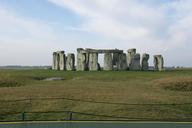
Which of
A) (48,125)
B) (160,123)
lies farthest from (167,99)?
(48,125)

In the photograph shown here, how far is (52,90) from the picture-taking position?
24375mm

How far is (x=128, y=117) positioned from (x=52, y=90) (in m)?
8.38

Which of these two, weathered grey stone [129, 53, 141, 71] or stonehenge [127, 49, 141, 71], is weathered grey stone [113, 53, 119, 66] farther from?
weathered grey stone [129, 53, 141, 71]

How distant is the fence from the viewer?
54.9 feet

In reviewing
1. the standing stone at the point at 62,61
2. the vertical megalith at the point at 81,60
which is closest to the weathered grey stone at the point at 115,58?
the vertical megalith at the point at 81,60

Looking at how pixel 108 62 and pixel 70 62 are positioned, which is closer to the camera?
pixel 108 62

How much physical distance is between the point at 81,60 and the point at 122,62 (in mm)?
5198

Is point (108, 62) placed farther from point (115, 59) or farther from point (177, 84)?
point (177, 84)

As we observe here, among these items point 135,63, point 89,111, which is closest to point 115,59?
point 135,63

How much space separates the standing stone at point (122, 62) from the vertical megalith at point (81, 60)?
13.8 feet

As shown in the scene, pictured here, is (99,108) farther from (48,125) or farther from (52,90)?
(52,90)

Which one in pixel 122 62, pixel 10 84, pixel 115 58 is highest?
pixel 115 58

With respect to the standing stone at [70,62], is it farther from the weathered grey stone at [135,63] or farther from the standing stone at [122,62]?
the weathered grey stone at [135,63]

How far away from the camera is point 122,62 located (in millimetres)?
53125
